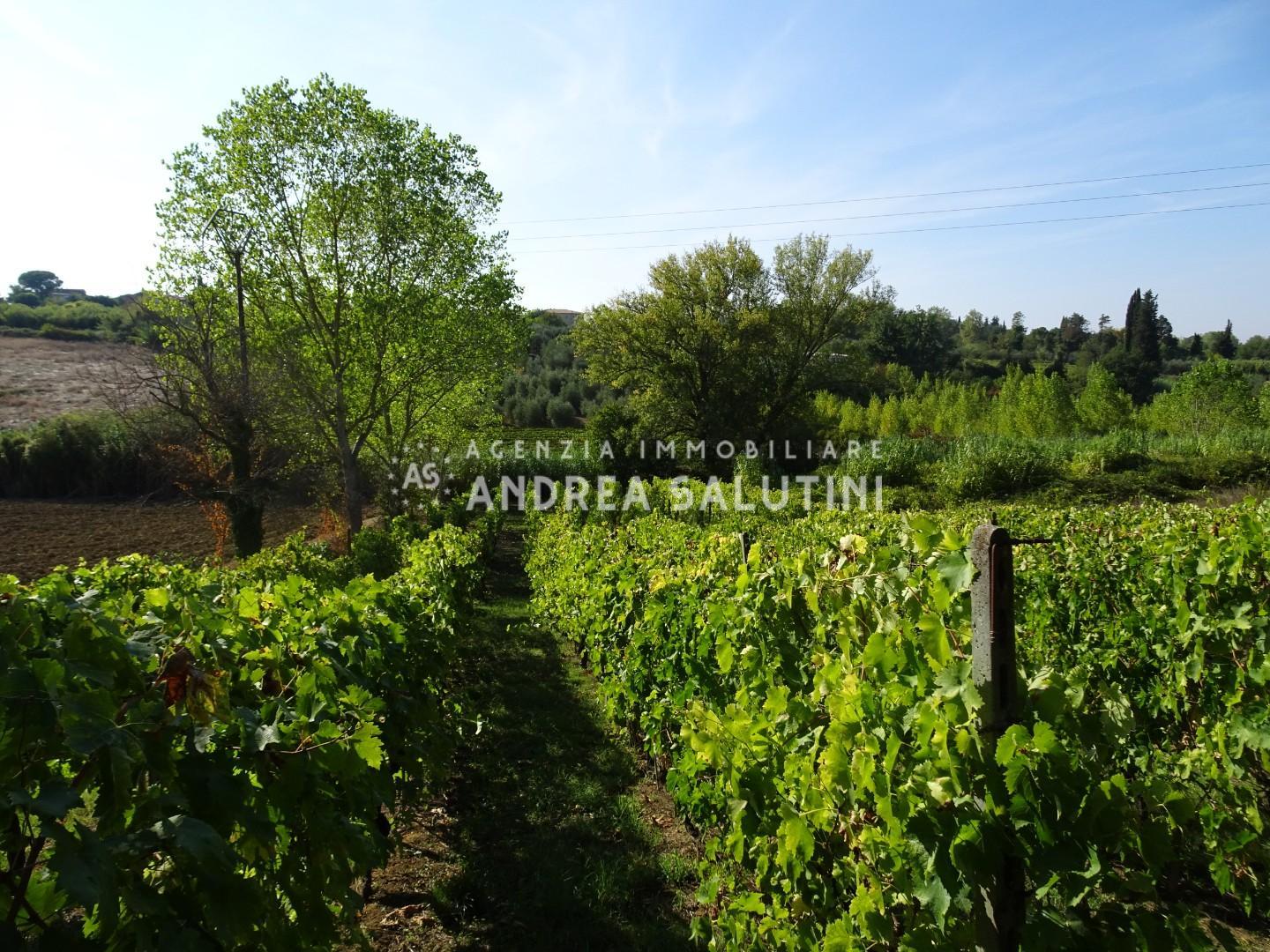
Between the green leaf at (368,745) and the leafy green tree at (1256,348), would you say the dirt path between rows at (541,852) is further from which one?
the leafy green tree at (1256,348)

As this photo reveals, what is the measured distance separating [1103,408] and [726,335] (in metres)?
18.4

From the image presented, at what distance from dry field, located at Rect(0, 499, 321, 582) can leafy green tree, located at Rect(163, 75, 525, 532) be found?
3.75m

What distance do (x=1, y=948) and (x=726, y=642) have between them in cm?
246

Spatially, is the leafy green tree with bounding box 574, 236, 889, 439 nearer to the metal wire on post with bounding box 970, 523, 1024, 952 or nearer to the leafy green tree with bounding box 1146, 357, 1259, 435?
the leafy green tree with bounding box 1146, 357, 1259, 435

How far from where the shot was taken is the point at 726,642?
3125 millimetres

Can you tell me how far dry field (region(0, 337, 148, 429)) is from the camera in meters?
40.6

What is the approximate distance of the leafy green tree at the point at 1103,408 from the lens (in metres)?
33.1

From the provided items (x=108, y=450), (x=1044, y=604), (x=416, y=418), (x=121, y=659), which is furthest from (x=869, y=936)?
(x=108, y=450)

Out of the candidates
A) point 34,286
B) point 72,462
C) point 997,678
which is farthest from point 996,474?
point 34,286

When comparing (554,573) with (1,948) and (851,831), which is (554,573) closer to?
(851,831)

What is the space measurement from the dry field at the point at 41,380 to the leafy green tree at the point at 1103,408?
43332 millimetres

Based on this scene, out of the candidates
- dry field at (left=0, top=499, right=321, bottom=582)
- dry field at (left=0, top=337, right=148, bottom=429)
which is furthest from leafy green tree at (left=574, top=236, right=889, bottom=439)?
dry field at (left=0, top=337, right=148, bottom=429)

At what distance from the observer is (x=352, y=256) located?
624 inches

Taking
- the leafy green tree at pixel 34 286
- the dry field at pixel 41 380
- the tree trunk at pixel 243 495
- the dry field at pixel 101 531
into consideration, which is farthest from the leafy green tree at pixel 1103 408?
the leafy green tree at pixel 34 286
